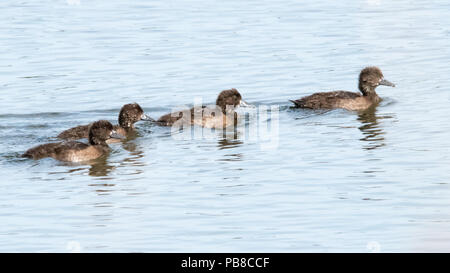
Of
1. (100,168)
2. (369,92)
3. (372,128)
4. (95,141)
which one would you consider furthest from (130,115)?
(369,92)

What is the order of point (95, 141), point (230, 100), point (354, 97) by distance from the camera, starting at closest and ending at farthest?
point (95, 141)
point (230, 100)
point (354, 97)

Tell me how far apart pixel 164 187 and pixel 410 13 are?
15.8m

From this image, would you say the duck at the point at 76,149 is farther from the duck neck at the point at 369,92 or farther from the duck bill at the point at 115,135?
the duck neck at the point at 369,92

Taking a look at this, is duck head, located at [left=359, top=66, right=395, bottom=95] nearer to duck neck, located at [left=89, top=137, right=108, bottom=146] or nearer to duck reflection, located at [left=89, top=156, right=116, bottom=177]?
duck neck, located at [left=89, top=137, right=108, bottom=146]

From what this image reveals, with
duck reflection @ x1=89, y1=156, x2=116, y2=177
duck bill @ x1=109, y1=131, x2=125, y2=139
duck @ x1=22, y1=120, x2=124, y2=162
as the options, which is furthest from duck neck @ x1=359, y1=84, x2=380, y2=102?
duck reflection @ x1=89, y1=156, x2=116, y2=177

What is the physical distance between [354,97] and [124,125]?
431 centimetres

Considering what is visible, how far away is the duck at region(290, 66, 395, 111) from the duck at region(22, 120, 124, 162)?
3.90 metres

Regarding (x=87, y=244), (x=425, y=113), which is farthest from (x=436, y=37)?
(x=87, y=244)

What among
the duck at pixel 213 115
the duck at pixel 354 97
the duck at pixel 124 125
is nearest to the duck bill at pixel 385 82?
the duck at pixel 354 97

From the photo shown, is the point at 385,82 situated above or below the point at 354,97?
above

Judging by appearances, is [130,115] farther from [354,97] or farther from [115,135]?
[354,97]

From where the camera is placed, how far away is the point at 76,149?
47.3ft

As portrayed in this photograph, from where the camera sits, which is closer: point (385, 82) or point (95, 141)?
point (95, 141)

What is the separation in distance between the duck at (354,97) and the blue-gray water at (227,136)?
0.19 metres
